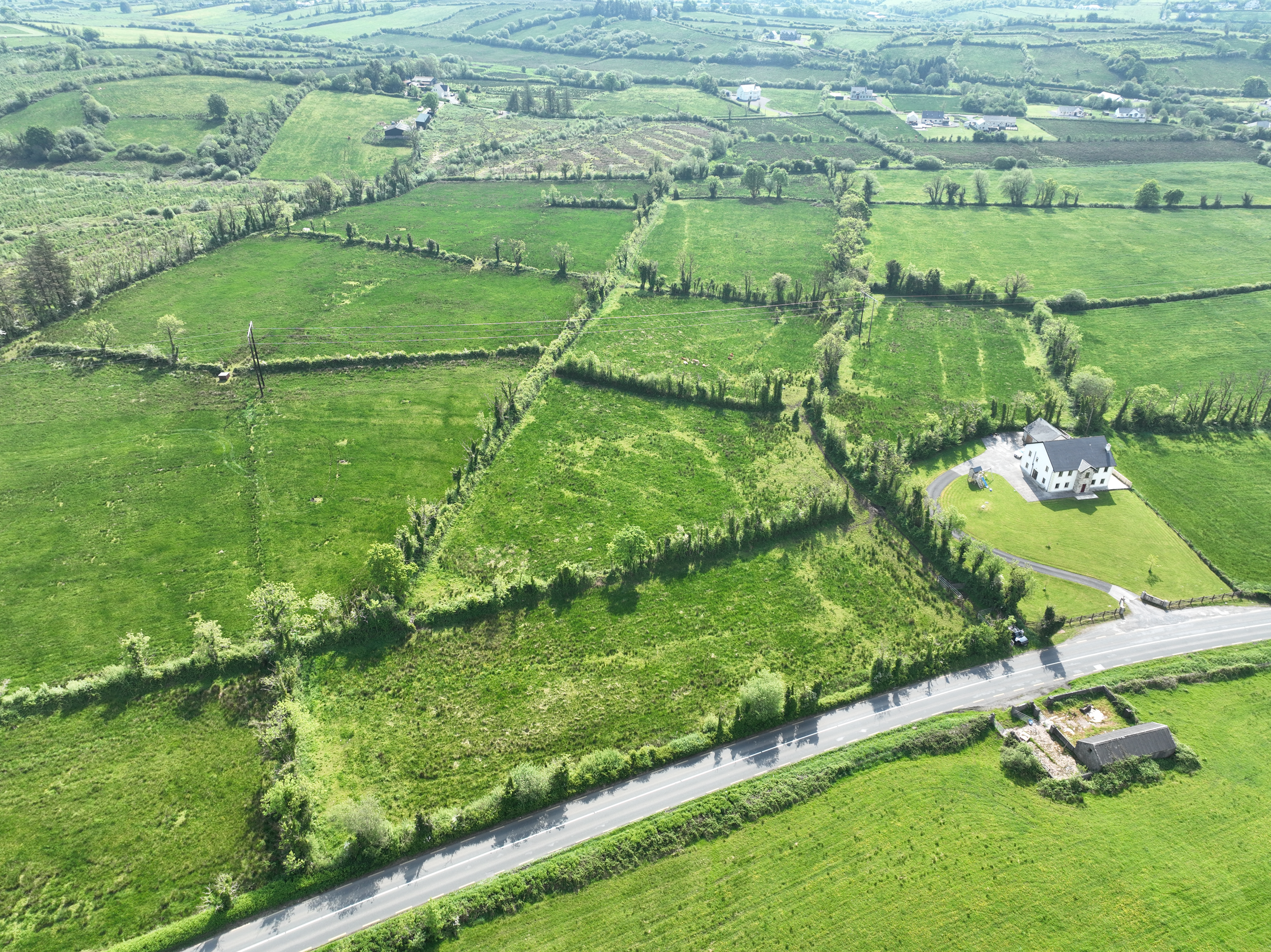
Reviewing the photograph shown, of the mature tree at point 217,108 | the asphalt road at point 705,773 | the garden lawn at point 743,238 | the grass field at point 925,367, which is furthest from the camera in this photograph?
the mature tree at point 217,108

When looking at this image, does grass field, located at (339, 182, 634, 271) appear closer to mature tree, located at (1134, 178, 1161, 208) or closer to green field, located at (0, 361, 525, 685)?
green field, located at (0, 361, 525, 685)

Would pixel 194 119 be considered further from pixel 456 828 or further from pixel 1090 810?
pixel 1090 810

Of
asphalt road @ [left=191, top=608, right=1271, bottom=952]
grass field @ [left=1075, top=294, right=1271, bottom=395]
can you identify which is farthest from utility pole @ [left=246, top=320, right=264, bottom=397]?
grass field @ [left=1075, top=294, right=1271, bottom=395]

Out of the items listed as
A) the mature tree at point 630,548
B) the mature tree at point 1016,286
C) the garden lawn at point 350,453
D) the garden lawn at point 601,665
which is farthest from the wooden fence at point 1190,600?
the garden lawn at point 350,453

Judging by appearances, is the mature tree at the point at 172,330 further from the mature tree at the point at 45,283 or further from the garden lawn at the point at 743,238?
the garden lawn at the point at 743,238

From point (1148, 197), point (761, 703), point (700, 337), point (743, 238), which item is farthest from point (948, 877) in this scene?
point (1148, 197)

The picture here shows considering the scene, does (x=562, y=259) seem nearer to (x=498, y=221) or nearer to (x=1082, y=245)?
(x=498, y=221)
